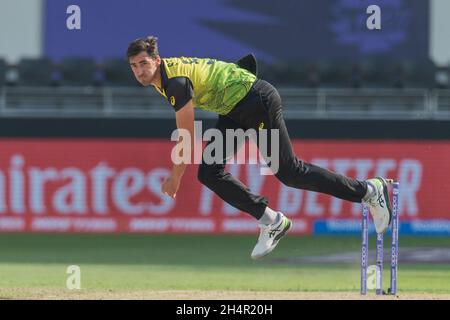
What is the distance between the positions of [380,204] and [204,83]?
219cm

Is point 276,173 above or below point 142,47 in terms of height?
below

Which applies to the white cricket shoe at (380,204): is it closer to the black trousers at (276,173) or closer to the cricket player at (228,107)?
the cricket player at (228,107)

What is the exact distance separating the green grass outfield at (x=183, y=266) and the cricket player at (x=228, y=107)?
7.97 ft

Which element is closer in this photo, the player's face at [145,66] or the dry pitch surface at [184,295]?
the player's face at [145,66]

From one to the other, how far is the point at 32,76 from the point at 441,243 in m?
8.65

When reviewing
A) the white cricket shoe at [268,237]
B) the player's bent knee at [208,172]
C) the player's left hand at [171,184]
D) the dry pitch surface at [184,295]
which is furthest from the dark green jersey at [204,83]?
the dry pitch surface at [184,295]

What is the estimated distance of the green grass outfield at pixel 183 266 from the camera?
13383 mm

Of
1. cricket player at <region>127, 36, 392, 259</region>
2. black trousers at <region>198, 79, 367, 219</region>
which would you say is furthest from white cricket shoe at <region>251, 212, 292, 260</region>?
black trousers at <region>198, 79, 367, 219</region>

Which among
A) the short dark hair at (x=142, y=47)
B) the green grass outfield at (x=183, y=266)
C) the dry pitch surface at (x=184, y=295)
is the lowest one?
the green grass outfield at (x=183, y=266)

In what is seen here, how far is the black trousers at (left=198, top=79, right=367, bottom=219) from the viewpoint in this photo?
9.77 m

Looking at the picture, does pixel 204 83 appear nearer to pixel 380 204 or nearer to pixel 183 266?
pixel 380 204

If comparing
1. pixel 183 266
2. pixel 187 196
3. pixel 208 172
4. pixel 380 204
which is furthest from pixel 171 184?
pixel 187 196

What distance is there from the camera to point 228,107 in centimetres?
975

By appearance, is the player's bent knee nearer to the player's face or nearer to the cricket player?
the cricket player
